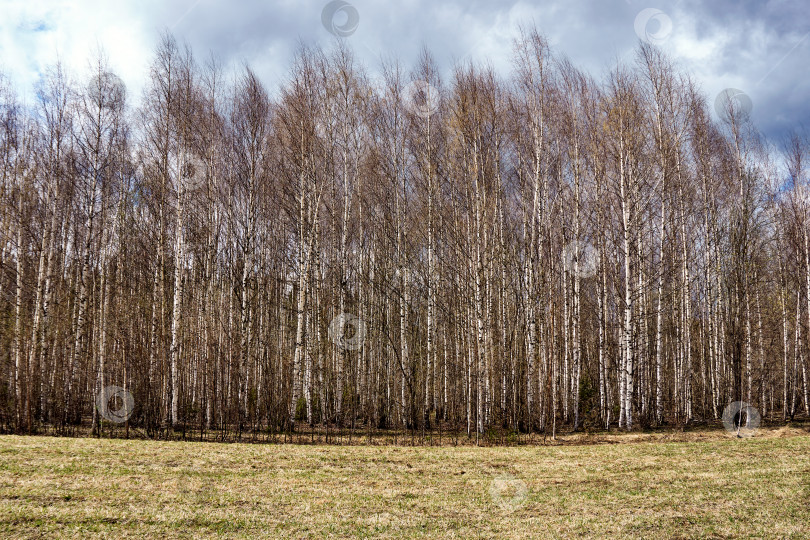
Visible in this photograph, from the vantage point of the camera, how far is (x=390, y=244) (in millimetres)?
18094

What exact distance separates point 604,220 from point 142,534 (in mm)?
13626

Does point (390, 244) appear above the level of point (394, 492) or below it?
above

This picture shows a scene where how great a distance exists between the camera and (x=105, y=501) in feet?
16.8

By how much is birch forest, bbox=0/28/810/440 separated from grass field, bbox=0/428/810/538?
2.83 m

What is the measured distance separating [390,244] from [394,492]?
12625 millimetres

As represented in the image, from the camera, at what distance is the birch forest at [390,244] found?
11781 millimetres

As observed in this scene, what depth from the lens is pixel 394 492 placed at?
239 inches

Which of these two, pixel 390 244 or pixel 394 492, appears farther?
pixel 390 244

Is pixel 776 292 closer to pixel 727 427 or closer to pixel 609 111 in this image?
pixel 727 427

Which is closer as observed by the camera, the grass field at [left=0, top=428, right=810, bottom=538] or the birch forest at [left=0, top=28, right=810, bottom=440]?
the grass field at [left=0, top=428, right=810, bottom=538]

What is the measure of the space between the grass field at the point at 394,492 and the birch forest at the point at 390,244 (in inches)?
111

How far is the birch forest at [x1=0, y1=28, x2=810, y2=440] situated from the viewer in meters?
11.8

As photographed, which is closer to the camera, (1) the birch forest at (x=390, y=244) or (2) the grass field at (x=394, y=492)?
(2) the grass field at (x=394, y=492)

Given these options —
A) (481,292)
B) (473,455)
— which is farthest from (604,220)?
(473,455)
